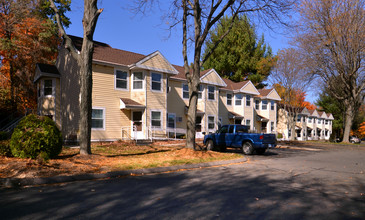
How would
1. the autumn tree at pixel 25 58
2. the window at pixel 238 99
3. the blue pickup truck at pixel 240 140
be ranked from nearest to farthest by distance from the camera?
the blue pickup truck at pixel 240 140
the autumn tree at pixel 25 58
the window at pixel 238 99

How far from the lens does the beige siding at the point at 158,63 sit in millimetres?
20325

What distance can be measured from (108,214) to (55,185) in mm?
3061

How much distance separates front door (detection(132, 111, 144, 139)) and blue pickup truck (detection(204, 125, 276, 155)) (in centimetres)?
576

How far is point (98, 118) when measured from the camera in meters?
18.8

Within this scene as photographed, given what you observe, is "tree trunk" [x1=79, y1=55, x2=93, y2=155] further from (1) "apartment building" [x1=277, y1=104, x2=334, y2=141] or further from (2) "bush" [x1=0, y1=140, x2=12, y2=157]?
(1) "apartment building" [x1=277, y1=104, x2=334, y2=141]

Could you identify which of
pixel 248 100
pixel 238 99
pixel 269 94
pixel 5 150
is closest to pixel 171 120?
pixel 238 99

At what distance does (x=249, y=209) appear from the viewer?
4.90 m

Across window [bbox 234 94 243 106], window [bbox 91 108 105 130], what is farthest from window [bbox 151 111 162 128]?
window [bbox 234 94 243 106]

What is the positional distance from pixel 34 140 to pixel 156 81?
12865 millimetres

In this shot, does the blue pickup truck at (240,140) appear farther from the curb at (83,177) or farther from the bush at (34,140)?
the bush at (34,140)

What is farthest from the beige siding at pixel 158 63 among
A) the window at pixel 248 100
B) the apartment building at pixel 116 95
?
the window at pixel 248 100

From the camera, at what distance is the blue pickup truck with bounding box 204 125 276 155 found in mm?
14375

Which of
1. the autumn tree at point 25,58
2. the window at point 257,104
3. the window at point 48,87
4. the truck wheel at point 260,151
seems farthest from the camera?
the window at point 257,104

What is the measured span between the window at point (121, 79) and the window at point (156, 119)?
10.3ft
